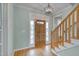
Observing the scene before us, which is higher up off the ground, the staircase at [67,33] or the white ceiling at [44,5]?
the white ceiling at [44,5]

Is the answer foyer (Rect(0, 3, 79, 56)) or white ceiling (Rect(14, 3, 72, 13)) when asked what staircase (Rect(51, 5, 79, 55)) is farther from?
white ceiling (Rect(14, 3, 72, 13))

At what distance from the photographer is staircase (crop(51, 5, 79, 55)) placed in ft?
5.45

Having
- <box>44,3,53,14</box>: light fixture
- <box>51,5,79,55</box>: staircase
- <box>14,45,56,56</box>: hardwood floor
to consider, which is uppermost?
<box>44,3,53,14</box>: light fixture

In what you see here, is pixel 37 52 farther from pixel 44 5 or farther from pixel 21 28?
pixel 44 5

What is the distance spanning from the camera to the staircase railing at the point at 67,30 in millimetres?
1660

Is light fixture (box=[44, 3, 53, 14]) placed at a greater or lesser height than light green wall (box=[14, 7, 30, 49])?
greater

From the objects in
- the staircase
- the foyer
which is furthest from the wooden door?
the staircase

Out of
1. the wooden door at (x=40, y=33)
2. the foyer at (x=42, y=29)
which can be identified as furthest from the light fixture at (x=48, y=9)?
the wooden door at (x=40, y=33)

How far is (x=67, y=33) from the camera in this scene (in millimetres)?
1709

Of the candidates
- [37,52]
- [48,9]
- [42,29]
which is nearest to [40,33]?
[42,29]

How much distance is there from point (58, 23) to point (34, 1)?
540 mm

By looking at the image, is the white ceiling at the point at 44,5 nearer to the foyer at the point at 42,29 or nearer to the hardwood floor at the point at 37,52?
the foyer at the point at 42,29

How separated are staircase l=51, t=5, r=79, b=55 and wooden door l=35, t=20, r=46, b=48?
156 millimetres

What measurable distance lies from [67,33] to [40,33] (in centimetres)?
46
